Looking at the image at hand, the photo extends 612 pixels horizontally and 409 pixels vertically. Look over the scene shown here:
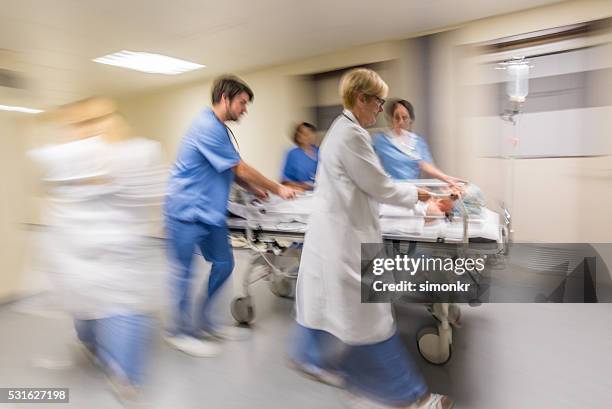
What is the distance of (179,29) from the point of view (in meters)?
2.32

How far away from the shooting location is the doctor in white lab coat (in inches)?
45.1

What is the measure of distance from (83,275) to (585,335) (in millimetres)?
2180

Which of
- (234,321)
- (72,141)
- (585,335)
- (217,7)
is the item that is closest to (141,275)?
(72,141)

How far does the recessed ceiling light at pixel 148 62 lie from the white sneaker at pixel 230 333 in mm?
1952

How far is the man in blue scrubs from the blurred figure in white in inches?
14.7

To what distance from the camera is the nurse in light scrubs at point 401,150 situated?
6.43 ft

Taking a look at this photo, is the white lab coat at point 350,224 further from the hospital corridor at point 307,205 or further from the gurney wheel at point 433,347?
the gurney wheel at point 433,347

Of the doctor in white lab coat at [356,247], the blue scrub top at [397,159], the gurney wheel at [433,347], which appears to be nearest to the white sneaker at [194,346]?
the doctor in white lab coat at [356,247]

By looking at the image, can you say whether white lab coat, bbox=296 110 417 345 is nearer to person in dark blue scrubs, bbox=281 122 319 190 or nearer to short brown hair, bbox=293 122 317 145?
person in dark blue scrubs, bbox=281 122 319 190

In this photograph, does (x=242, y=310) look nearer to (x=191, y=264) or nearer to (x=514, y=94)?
(x=191, y=264)

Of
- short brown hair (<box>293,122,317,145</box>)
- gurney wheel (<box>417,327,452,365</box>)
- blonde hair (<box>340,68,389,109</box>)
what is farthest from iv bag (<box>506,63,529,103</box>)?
gurney wheel (<box>417,327,452,365</box>)

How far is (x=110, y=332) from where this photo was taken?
1252 millimetres

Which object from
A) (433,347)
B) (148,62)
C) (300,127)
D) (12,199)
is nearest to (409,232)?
(433,347)

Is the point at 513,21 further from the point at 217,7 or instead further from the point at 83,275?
the point at 83,275
